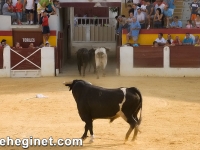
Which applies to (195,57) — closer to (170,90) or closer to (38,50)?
(170,90)

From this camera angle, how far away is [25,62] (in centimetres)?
1888

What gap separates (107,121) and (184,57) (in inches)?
318

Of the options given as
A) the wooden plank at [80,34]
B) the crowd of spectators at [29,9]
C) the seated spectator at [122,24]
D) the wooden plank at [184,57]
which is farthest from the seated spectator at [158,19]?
the wooden plank at [80,34]

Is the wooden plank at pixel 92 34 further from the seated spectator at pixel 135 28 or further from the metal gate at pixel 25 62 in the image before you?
the metal gate at pixel 25 62

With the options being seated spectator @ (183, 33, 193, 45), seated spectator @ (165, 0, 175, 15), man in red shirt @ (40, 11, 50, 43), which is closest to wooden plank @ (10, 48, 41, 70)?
man in red shirt @ (40, 11, 50, 43)

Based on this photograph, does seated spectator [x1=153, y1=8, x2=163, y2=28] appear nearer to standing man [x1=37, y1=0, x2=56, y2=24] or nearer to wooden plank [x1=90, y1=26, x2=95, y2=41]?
standing man [x1=37, y1=0, x2=56, y2=24]

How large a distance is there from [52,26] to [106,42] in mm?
6010

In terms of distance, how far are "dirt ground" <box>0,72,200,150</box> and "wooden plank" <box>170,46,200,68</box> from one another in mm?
769

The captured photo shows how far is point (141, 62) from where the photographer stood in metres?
18.8

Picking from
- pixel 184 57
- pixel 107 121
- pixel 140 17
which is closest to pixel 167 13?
pixel 140 17

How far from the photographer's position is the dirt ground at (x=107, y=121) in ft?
30.3

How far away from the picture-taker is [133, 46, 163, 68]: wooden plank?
18703mm

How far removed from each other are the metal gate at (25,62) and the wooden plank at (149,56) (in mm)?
3256

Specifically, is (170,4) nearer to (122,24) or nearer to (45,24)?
(122,24)
